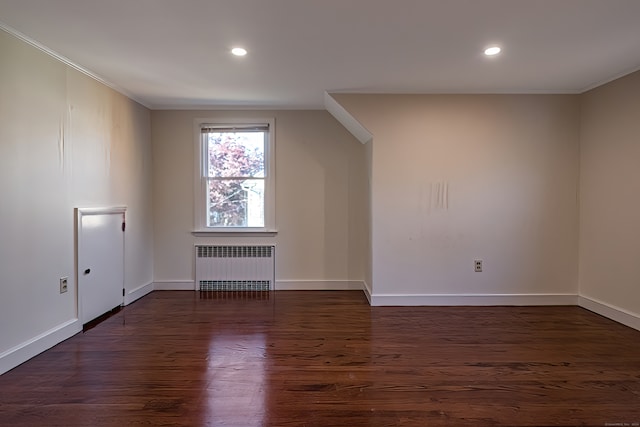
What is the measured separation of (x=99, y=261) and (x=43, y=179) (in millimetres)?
1074

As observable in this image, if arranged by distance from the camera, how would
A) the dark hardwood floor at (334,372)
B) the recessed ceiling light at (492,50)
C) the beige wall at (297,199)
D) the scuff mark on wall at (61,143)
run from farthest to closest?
the beige wall at (297,199) → the scuff mark on wall at (61,143) → the recessed ceiling light at (492,50) → the dark hardwood floor at (334,372)

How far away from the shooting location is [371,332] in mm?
3352

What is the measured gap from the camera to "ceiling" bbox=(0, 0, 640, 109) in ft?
7.47

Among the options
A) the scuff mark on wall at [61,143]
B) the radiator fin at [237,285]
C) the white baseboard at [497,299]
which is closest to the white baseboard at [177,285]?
the radiator fin at [237,285]

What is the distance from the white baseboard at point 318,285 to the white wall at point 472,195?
2.49 feet

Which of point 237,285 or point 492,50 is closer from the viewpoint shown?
point 492,50

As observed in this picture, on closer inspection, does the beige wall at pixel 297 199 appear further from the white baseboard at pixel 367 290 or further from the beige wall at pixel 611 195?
the beige wall at pixel 611 195

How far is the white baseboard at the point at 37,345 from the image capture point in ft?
8.34

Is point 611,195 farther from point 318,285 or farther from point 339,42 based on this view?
point 318,285

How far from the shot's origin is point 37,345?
2822 mm

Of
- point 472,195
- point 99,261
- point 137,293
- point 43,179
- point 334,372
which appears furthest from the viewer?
point 137,293

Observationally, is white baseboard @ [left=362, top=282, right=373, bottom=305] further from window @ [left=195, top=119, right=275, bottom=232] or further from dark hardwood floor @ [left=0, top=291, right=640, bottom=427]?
window @ [left=195, top=119, right=275, bottom=232]

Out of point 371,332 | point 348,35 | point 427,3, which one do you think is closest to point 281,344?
point 371,332

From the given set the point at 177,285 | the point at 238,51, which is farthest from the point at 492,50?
the point at 177,285
